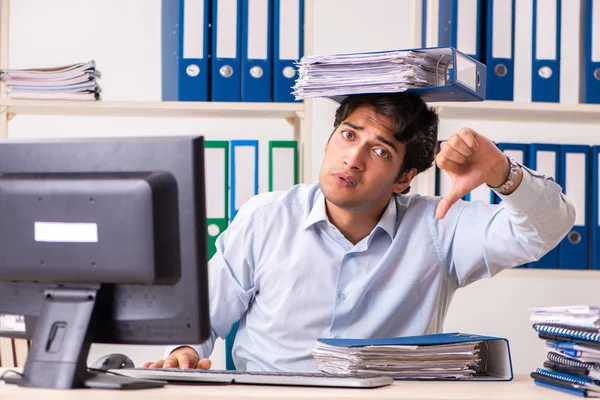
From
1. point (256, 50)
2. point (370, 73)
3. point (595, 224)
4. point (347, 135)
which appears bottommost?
point (595, 224)

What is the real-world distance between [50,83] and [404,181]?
43.7 inches

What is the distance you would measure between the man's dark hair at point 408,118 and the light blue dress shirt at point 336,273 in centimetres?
13

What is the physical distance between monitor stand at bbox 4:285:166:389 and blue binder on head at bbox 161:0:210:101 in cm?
122

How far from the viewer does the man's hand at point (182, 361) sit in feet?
4.79

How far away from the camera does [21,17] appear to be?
2.94 meters

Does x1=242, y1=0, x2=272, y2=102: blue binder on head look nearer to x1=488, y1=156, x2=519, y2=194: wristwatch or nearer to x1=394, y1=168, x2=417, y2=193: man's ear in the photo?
x1=394, y1=168, x2=417, y2=193: man's ear

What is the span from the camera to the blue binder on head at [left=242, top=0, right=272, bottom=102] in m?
2.31

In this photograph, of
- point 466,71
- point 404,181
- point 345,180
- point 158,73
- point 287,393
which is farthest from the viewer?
point 158,73

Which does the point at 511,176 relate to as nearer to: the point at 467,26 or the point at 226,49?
the point at 467,26

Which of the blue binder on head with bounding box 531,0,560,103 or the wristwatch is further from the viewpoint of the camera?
the blue binder on head with bounding box 531,0,560,103

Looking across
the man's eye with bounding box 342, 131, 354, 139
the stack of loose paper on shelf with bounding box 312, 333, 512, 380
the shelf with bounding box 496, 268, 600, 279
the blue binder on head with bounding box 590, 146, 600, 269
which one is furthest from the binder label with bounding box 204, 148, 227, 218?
the blue binder on head with bounding box 590, 146, 600, 269

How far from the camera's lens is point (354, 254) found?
181cm

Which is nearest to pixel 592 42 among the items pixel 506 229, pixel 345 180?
pixel 506 229

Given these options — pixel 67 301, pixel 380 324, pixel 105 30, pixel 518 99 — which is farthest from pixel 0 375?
pixel 105 30
